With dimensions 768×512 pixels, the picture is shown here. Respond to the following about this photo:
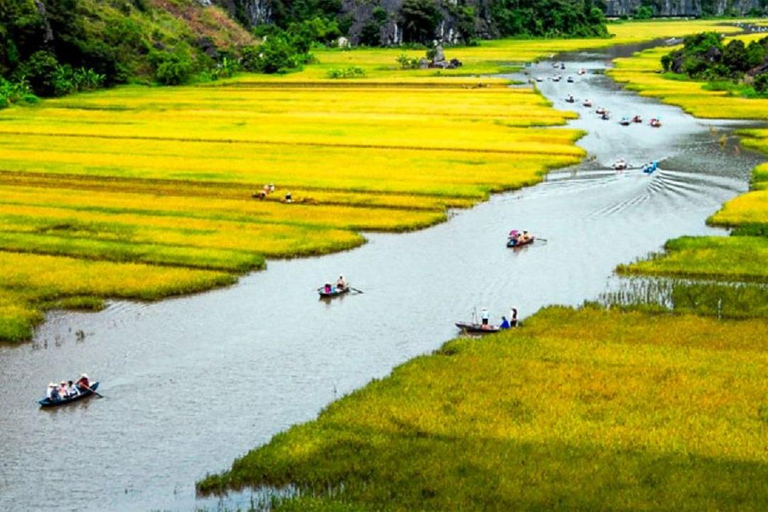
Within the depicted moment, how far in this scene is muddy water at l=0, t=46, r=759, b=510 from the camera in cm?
2284

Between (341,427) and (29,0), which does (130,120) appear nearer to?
(29,0)

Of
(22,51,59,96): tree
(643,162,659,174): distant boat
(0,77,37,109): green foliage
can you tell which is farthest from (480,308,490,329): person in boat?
(22,51,59,96): tree

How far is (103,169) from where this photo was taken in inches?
2304

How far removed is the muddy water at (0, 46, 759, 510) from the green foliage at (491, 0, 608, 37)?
138536 mm

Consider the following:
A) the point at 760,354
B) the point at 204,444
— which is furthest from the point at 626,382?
the point at 204,444

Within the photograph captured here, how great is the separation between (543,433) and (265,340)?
1003cm

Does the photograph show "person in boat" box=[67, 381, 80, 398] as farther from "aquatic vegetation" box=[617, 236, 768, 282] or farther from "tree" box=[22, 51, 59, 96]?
"tree" box=[22, 51, 59, 96]

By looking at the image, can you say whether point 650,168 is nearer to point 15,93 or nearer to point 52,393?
point 52,393

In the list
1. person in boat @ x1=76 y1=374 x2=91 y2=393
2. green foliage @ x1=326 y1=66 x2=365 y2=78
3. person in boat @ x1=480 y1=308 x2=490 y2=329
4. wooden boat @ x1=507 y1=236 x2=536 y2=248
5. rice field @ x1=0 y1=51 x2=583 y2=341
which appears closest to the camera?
person in boat @ x1=76 y1=374 x2=91 y2=393

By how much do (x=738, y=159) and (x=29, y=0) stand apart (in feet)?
218

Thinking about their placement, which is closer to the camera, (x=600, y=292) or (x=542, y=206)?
(x=600, y=292)

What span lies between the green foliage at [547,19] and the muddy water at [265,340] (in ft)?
455

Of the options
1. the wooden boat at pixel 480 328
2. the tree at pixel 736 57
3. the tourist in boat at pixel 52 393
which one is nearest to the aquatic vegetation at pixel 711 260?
the wooden boat at pixel 480 328

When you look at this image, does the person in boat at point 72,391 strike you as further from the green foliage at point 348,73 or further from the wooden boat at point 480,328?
the green foliage at point 348,73
